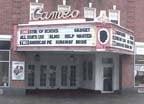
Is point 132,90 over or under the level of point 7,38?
under

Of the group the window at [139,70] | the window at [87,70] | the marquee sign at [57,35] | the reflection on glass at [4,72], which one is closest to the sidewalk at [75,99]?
the reflection on glass at [4,72]

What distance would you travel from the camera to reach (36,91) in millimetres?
44406

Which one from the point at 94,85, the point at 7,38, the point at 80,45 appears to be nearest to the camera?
the point at 80,45

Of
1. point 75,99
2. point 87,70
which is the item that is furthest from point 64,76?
point 75,99

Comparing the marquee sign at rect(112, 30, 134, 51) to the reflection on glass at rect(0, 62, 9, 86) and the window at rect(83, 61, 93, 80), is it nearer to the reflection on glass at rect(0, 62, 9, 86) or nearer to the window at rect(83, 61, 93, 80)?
the window at rect(83, 61, 93, 80)

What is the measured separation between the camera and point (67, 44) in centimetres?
3719

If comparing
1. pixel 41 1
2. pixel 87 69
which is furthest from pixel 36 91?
pixel 41 1

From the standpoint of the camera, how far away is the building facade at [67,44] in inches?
1460

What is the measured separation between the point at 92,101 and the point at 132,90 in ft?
25.0

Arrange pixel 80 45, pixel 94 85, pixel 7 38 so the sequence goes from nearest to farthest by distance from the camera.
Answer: pixel 80 45, pixel 7 38, pixel 94 85

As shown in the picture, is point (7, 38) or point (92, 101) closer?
point (92, 101)

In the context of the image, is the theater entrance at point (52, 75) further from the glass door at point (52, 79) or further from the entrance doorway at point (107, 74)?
the entrance doorway at point (107, 74)

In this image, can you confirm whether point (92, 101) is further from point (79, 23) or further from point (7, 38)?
point (7, 38)

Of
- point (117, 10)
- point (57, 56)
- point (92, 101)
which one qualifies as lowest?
point (92, 101)
